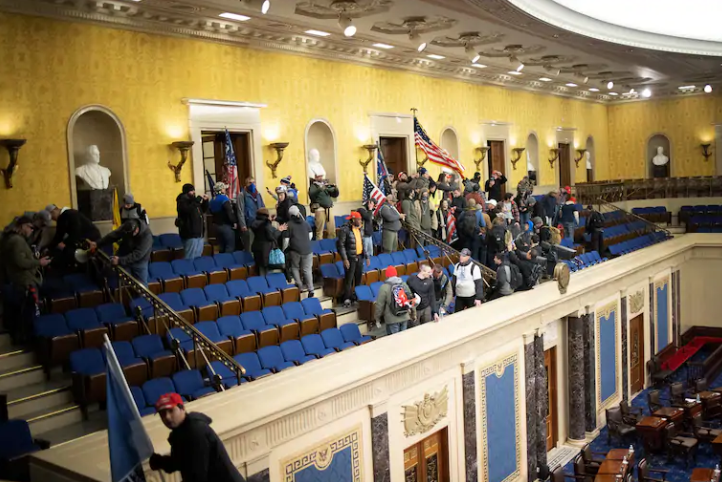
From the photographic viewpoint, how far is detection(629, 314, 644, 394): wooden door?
17828mm

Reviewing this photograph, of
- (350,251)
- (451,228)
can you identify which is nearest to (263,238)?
(350,251)

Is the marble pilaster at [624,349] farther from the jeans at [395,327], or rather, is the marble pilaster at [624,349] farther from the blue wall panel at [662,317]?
the jeans at [395,327]

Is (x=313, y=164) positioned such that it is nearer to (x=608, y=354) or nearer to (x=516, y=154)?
(x=608, y=354)

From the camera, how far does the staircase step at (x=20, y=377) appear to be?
798cm

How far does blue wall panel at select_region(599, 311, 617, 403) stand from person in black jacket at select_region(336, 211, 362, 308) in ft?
20.8

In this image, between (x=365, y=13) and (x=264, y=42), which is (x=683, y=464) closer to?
(x=365, y=13)

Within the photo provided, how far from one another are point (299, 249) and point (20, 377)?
459cm

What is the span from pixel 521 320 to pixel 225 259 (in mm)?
4985

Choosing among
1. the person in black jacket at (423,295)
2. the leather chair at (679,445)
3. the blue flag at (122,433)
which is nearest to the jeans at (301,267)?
the person in black jacket at (423,295)

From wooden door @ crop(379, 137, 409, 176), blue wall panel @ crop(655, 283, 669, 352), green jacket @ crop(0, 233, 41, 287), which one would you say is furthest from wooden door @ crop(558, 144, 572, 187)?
green jacket @ crop(0, 233, 41, 287)

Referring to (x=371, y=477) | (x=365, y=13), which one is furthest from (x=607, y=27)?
(x=371, y=477)

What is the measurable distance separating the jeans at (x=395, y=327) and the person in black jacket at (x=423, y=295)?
0.30 meters

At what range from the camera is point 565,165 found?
92.0ft

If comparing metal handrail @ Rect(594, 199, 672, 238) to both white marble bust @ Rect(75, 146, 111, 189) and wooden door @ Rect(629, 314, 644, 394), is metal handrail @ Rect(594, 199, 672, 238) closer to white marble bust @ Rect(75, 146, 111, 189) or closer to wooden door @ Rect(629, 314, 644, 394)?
wooden door @ Rect(629, 314, 644, 394)
